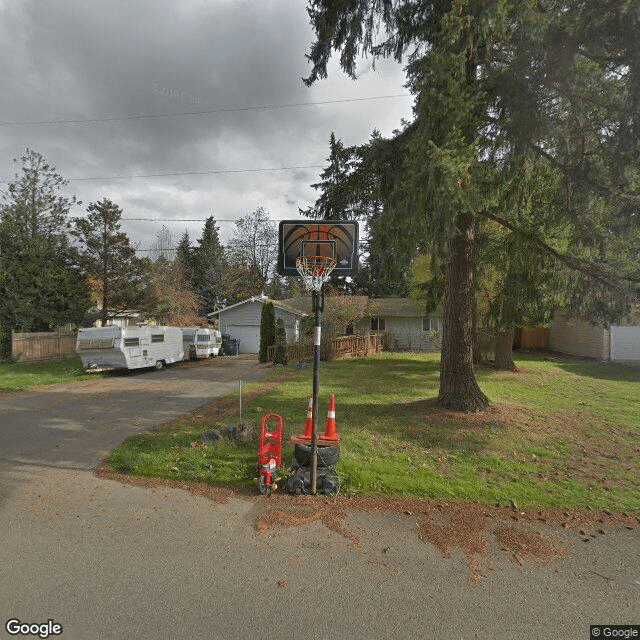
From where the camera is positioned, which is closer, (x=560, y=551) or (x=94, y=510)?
(x=560, y=551)

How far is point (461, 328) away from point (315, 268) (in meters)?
4.04

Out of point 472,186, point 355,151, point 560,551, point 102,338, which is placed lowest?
point 560,551

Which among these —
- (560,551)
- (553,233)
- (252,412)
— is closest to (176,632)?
(560,551)

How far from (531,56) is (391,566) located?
21.9 ft

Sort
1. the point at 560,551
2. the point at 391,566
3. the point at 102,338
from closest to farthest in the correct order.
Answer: the point at 391,566 < the point at 560,551 < the point at 102,338

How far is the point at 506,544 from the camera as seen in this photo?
331 centimetres

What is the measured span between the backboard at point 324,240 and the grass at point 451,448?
2.74 meters

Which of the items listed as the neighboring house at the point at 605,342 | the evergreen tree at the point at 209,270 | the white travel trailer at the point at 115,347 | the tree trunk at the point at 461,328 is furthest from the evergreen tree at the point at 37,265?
the neighboring house at the point at 605,342

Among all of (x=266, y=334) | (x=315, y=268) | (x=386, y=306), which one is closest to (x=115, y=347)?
(x=266, y=334)

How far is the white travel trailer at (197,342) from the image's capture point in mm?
19469

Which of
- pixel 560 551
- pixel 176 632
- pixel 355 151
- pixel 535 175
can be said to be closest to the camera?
pixel 176 632

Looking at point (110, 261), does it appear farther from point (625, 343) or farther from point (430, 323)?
point (625, 343)

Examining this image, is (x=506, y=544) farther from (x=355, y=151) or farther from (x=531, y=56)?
(x=355, y=151)

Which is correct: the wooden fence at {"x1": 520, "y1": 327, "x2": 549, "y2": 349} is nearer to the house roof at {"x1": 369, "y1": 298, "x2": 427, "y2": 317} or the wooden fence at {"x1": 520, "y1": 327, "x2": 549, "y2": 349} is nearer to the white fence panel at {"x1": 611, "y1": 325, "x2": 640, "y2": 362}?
the white fence panel at {"x1": 611, "y1": 325, "x2": 640, "y2": 362}
